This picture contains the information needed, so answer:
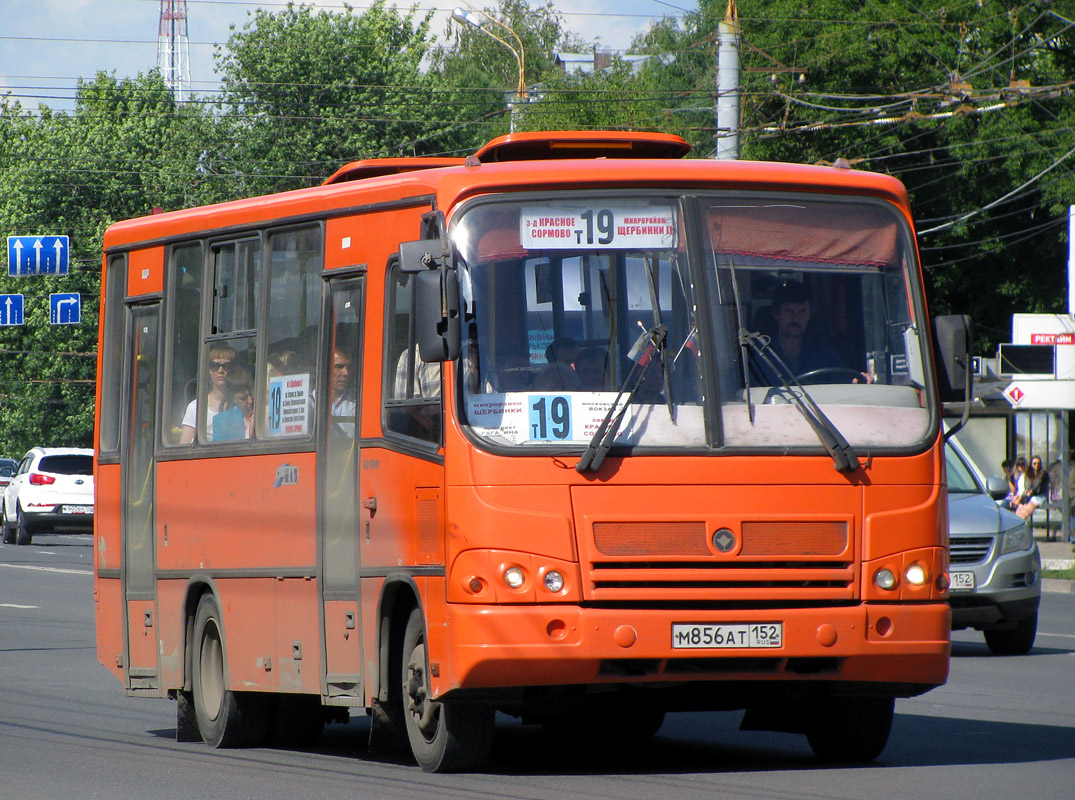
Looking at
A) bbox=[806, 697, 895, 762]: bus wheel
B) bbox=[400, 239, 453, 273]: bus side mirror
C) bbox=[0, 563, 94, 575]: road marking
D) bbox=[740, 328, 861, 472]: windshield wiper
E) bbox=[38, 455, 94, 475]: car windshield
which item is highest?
bbox=[400, 239, 453, 273]: bus side mirror

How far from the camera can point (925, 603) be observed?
8.41 meters

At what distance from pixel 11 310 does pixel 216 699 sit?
33960 mm

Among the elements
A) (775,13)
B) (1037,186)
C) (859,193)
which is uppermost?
(775,13)

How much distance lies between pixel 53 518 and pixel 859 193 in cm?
3027

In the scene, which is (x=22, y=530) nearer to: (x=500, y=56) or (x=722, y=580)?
(x=722, y=580)

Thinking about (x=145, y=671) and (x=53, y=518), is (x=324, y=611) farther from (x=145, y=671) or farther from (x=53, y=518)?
(x=53, y=518)

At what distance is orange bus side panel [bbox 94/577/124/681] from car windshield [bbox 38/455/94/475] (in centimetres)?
2584

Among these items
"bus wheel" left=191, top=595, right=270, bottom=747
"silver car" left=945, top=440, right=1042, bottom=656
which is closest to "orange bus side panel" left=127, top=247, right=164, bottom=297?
"bus wheel" left=191, top=595, right=270, bottom=747

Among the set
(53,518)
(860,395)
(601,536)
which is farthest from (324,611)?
(53,518)

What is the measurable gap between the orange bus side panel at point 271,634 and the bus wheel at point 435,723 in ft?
3.11

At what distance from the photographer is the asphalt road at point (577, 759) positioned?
26.9 feet

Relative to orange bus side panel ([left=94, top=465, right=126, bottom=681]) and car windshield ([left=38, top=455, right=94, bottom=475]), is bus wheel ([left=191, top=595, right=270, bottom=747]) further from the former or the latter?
car windshield ([left=38, top=455, right=94, bottom=475])

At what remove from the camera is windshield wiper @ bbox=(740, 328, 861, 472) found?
8328mm

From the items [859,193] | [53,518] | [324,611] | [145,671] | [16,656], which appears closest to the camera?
[859,193]
